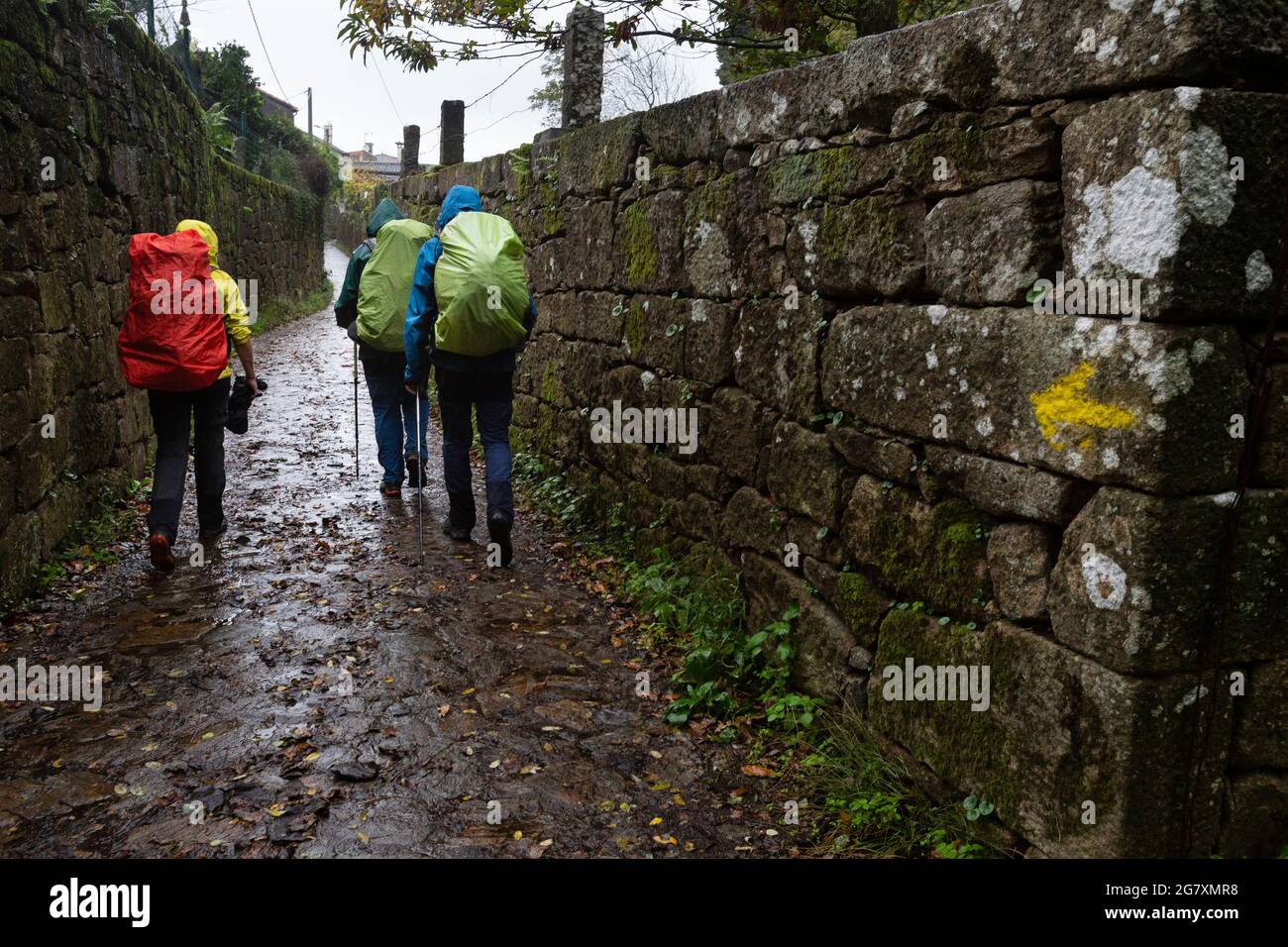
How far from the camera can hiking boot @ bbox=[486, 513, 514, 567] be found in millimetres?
5902

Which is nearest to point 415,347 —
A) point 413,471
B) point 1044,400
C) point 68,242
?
point 413,471

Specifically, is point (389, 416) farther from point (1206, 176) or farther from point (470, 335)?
point (1206, 176)

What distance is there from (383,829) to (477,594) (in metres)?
2.31

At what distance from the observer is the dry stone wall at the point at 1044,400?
2.39 metres

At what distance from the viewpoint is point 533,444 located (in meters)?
8.08

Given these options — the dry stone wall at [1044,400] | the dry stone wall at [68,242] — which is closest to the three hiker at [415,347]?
the dry stone wall at [68,242]

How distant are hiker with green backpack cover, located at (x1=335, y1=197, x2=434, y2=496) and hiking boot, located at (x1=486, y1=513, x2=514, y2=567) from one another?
1095mm

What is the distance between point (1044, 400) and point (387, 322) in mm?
5313

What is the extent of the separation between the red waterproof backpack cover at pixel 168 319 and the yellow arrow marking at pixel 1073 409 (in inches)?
183

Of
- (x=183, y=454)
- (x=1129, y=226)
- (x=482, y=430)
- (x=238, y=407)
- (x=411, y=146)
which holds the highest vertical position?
(x=411, y=146)

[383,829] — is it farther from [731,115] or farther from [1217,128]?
[731,115]

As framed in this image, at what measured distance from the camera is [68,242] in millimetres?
5965

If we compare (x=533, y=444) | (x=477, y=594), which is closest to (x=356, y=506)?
(x=533, y=444)

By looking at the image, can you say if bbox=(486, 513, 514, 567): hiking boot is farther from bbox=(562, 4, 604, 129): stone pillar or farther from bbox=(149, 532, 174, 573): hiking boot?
bbox=(562, 4, 604, 129): stone pillar
